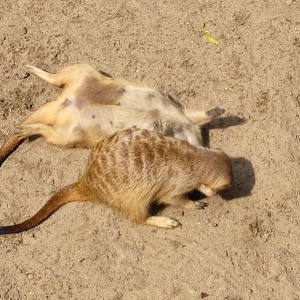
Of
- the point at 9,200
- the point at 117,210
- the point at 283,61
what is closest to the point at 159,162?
the point at 117,210

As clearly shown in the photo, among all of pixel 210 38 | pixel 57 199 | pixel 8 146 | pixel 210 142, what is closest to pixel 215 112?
pixel 210 142

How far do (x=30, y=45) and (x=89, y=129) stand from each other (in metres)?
0.85

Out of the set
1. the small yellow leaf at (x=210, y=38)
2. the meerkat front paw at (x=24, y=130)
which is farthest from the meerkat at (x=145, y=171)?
the small yellow leaf at (x=210, y=38)

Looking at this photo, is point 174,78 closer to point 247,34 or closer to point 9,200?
point 247,34

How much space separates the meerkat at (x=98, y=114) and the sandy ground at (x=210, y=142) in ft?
0.52

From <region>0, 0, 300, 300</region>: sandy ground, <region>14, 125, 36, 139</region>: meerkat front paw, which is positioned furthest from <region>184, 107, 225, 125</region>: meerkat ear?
<region>14, 125, 36, 139</region>: meerkat front paw

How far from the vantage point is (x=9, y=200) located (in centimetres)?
346

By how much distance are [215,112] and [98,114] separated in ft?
2.32

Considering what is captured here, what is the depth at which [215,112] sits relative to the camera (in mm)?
3375

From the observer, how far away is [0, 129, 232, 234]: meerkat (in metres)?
3.09

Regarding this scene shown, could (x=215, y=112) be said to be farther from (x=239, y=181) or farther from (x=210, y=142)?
(x=239, y=181)

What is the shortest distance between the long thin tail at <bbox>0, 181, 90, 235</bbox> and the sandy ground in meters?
0.07

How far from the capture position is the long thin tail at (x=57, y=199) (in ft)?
10.9

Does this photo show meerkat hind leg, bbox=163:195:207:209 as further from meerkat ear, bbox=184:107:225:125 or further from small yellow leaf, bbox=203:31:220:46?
small yellow leaf, bbox=203:31:220:46
